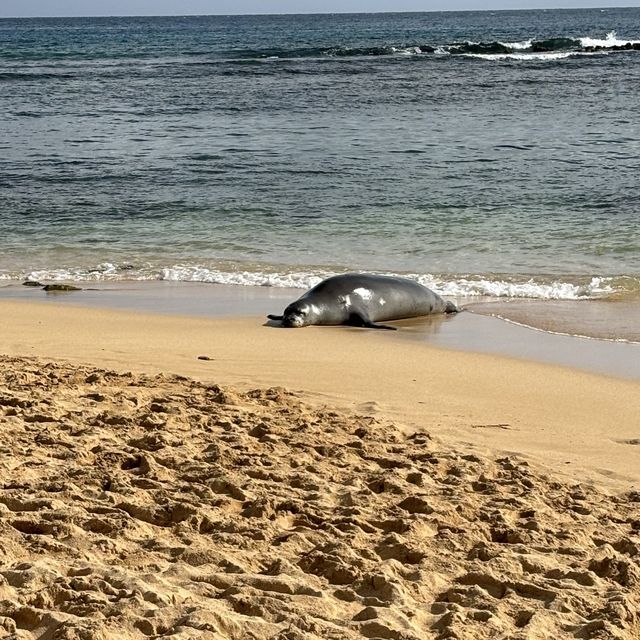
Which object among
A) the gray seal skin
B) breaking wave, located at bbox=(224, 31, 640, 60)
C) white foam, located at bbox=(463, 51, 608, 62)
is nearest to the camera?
the gray seal skin

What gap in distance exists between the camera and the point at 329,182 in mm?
18500

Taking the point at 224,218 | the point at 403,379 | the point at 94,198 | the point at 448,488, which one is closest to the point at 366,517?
the point at 448,488

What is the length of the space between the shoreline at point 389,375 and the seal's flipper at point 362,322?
0.25 meters

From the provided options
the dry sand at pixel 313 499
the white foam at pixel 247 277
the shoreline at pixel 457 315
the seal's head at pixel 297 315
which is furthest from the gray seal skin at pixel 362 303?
the dry sand at pixel 313 499

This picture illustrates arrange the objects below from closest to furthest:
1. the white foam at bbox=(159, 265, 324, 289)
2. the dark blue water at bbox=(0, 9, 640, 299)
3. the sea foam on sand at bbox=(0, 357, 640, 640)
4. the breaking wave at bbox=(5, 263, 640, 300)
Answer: the sea foam on sand at bbox=(0, 357, 640, 640), the breaking wave at bbox=(5, 263, 640, 300), the white foam at bbox=(159, 265, 324, 289), the dark blue water at bbox=(0, 9, 640, 299)

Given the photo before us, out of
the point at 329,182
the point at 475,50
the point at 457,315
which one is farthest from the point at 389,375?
the point at 475,50

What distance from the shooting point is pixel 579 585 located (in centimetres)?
412

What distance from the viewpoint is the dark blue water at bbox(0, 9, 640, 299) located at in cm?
1309

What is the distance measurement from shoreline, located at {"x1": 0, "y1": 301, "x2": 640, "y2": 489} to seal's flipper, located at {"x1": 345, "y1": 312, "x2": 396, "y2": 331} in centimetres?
25

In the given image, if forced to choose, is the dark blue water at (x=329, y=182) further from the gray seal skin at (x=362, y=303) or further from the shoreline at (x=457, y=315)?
the gray seal skin at (x=362, y=303)

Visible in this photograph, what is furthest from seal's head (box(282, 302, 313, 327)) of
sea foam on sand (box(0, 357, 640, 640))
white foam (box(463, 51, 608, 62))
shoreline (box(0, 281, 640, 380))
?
white foam (box(463, 51, 608, 62))

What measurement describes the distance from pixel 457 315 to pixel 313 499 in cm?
593

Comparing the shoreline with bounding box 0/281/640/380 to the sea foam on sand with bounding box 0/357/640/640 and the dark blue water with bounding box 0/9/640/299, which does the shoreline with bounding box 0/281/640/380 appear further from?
the sea foam on sand with bounding box 0/357/640/640

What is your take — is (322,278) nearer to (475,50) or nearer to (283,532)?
(283,532)
